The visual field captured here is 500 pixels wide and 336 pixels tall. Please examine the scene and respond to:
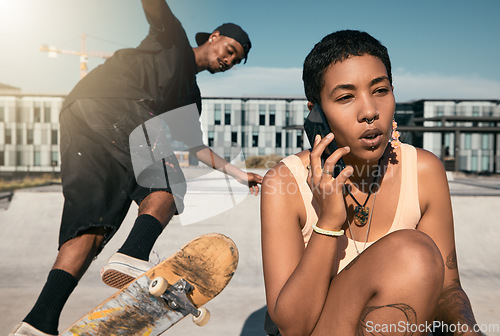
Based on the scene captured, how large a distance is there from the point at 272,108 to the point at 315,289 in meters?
45.1

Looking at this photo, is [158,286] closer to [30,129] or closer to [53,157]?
[53,157]

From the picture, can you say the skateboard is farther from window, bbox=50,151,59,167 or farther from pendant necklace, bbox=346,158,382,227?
window, bbox=50,151,59,167

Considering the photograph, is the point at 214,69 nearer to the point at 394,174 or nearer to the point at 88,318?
the point at 394,174

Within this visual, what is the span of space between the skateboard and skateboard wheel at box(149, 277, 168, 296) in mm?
33

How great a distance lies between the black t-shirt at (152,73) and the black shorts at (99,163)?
0.06 meters

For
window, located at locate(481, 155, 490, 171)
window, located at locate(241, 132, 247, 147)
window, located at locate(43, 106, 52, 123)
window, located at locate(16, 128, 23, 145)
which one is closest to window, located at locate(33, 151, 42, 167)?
window, located at locate(16, 128, 23, 145)

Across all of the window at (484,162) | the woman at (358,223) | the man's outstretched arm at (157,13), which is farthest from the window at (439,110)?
the woman at (358,223)

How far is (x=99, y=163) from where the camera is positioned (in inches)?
82.0

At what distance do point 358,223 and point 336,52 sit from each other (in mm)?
705

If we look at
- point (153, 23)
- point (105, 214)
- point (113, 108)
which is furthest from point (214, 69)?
point (105, 214)

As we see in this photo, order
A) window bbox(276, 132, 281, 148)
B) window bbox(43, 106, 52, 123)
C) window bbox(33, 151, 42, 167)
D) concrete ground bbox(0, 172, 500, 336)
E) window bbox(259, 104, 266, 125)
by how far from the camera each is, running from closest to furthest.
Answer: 1. concrete ground bbox(0, 172, 500, 336)
2. window bbox(43, 106, 52, 123)
3. window bbox(259, 104, 266, 125)
4. window bbox(33, 151, 42, 167)
5. window bbox(276, 132, 281, 148)

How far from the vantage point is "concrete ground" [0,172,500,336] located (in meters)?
3.43

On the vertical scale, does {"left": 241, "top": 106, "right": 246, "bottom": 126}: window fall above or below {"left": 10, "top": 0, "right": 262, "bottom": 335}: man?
above

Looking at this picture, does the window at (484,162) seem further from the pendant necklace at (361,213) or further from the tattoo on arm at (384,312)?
the tattoo on arm at (384,312)
